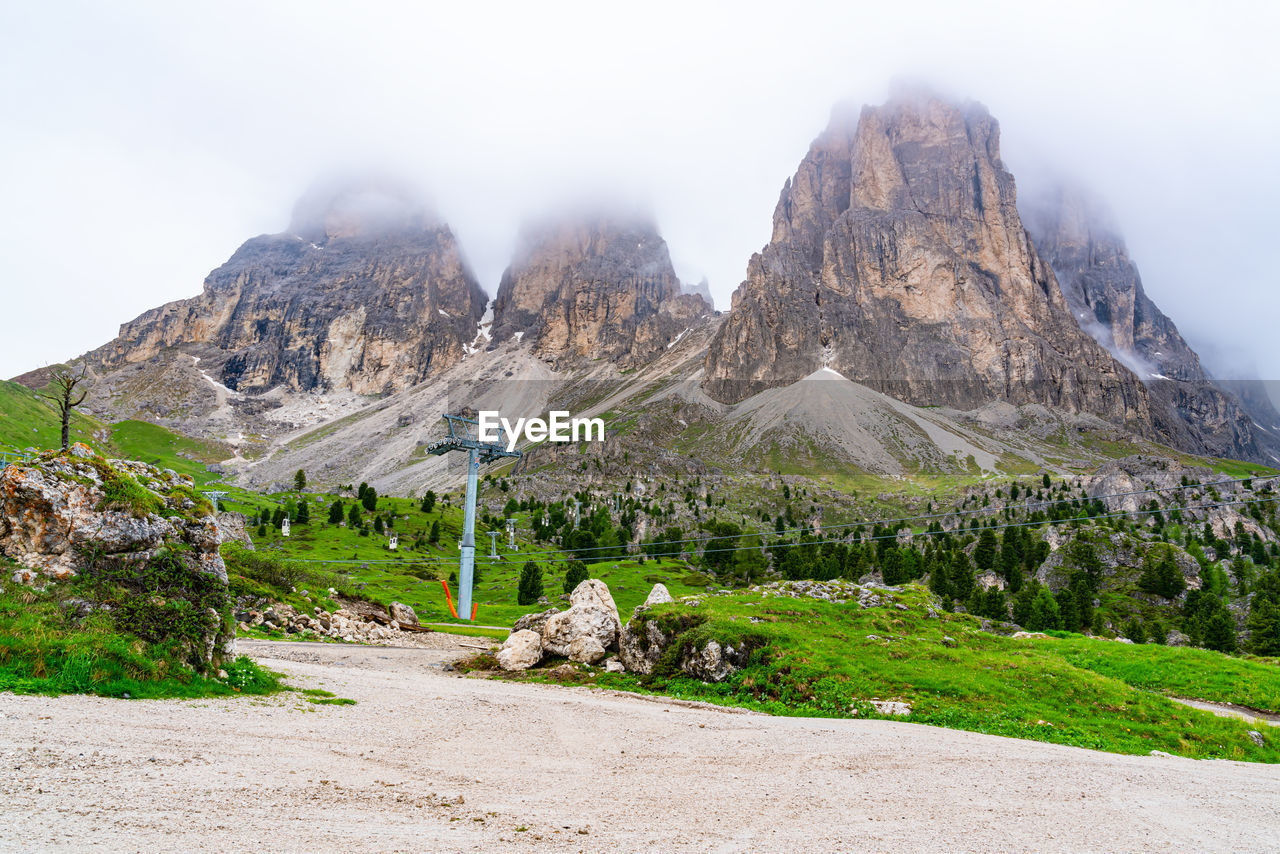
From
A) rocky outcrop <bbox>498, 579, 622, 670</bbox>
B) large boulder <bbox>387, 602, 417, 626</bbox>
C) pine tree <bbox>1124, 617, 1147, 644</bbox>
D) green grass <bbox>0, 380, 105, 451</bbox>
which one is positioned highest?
green grass <bbox>0, 380, 105, 451</bbox>

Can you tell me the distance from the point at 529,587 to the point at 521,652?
185ft

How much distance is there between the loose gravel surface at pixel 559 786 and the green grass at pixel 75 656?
32.3 inches

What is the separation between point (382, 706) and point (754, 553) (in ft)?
333

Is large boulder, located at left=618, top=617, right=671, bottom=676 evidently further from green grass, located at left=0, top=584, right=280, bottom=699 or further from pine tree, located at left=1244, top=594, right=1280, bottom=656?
pine tree, located at left=1244, top=594, right=1280, bottom=656

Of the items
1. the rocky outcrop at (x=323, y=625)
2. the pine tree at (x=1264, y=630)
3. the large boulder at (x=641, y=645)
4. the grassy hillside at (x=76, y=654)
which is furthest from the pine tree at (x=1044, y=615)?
the grassy hillside at (x=76, y=654)

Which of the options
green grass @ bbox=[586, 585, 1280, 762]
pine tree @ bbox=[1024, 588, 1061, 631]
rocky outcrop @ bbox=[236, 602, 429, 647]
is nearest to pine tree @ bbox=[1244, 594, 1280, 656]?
pine tree @ bbox=[1024, 588, 1061, 631]

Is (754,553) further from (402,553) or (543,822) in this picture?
(543,822)

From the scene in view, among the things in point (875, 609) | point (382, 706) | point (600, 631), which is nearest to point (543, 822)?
point (382, 706)

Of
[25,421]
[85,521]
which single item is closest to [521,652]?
[85,521]

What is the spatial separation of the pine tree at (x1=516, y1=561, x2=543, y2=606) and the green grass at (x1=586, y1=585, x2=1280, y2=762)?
54750 millimetres

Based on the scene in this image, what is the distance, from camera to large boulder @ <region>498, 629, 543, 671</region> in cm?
2833

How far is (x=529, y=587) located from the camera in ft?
273

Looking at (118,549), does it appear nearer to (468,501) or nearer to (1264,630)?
(468,501)

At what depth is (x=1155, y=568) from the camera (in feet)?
267
